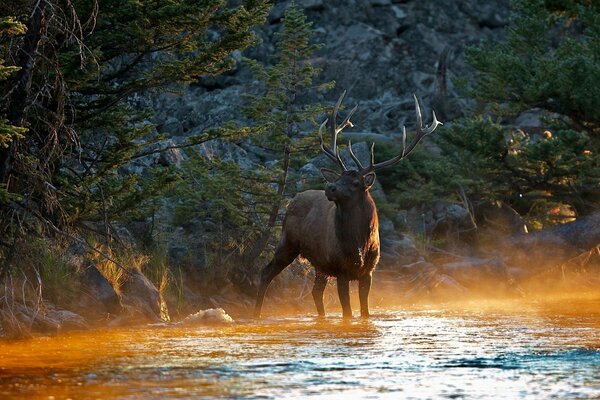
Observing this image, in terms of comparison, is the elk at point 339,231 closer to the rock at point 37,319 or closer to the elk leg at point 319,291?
the elk leg at point 319,291

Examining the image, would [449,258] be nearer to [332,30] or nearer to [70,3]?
[70,3]

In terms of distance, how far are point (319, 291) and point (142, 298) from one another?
2812 millimetres

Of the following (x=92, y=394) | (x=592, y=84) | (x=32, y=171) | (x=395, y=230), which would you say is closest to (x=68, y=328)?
(x=32, y=171)

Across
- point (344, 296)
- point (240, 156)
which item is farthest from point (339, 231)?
point (240, 156)

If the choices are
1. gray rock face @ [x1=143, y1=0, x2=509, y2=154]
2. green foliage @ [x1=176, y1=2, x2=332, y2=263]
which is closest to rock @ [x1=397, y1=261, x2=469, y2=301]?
green foliage @ [x1=176, y1=2, x2=332, y2=263]

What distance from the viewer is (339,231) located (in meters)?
13.3

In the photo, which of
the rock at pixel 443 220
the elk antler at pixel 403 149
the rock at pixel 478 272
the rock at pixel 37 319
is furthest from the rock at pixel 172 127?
the rock at pixel 37 319

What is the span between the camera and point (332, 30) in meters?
31.6

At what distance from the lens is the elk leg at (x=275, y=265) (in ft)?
47.7

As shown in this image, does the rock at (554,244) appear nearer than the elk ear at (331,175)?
No

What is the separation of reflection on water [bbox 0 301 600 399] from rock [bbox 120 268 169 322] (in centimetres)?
112

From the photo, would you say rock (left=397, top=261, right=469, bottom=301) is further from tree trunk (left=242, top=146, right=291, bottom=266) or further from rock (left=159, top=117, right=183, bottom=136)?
rock (left=159, top=117, right=183, bottom=136)

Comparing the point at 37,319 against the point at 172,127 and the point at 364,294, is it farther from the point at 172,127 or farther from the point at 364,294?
the point at 172,127

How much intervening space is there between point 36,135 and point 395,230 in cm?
1049
